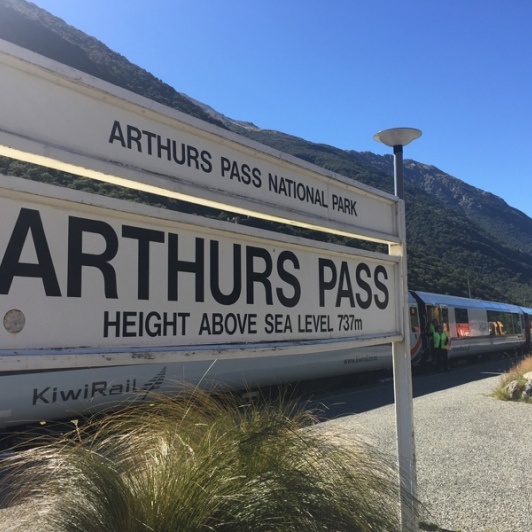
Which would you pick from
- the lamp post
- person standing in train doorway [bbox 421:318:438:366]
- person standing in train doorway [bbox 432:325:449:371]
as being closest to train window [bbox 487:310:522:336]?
person standing in train doorway [bbox 432:325:449:371]

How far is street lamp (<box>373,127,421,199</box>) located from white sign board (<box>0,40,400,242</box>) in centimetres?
191

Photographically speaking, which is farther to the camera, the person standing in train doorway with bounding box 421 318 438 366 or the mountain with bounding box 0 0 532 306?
the mountain with bounding box 0 0 532 306

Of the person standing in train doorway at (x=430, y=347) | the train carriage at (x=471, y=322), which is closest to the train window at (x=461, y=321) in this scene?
the train carriage at (x=471, y=322)

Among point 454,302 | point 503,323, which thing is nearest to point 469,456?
point 454,302

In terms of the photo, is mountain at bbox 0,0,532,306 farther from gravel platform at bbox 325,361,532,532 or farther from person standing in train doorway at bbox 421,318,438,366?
gravel platform at bbox 325,361,532,532

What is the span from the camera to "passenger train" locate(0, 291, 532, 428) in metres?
2.31

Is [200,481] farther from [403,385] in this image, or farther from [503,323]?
[503,323]

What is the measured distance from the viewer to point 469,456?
660cm

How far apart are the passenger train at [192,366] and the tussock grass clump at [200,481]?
371 mm

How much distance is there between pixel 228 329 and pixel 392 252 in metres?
1.92

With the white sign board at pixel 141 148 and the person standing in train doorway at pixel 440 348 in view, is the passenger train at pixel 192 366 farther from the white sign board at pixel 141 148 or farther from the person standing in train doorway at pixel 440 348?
the white sign board at pixel 141 148

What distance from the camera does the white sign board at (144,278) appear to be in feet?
6.73

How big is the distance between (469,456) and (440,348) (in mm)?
17024

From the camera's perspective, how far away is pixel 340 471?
8.46 ft
